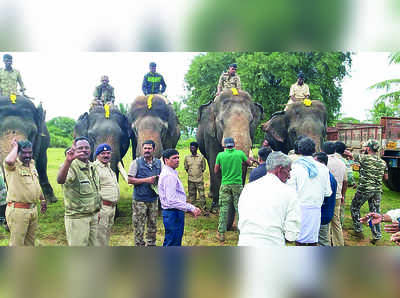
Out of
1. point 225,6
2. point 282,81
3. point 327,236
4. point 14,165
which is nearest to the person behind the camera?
point 225,6

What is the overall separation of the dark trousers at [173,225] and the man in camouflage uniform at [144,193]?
1.51 ft

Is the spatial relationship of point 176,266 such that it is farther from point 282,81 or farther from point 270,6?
point 282,81

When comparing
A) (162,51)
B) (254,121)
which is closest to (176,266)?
(162,51)

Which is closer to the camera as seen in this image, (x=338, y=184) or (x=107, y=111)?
(x=338, y=184)

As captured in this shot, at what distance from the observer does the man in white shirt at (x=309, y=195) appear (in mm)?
4148

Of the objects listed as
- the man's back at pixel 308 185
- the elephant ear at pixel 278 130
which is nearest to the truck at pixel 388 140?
the elephant ear at pixel 278 130

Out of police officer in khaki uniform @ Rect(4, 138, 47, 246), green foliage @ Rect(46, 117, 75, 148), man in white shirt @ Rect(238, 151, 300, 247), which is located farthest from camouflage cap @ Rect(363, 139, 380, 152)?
green foliage @ Rect(46, 117, 75, 148)

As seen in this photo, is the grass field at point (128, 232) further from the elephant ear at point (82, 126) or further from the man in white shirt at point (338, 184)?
the elephant ear at point (82, 126)

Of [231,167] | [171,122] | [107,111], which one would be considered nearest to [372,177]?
[231,167]

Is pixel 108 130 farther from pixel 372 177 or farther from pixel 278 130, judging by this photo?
pixel 372 177

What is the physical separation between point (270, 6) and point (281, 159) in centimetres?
154

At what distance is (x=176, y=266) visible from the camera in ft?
14.1

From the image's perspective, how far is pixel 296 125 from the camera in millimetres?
7730

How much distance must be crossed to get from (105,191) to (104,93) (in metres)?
4.29
